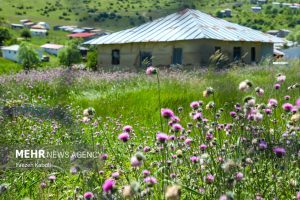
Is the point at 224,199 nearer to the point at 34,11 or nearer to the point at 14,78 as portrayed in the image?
the point at 14,78

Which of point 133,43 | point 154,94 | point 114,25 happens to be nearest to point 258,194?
point 154,94

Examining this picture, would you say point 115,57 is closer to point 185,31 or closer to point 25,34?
point 185,31

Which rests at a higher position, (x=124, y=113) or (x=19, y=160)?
(x=19, y=160)

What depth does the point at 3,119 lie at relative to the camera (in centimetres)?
557

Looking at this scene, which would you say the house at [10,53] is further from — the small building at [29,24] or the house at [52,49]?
the small building at [29,24]

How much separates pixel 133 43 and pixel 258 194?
25926mm

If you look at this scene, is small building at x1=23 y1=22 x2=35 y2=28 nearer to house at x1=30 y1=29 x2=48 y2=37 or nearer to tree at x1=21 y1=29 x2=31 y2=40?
house at x1=30 y1=29 x2=48 y2=37

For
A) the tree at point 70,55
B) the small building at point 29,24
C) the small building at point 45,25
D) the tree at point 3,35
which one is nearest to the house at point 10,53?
the tree at point 70,55

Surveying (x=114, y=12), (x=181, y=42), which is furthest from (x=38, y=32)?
(x=181, y=42)

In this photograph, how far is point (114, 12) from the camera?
166 m

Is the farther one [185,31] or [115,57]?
[115,57]

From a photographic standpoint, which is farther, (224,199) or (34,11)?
(34,11)

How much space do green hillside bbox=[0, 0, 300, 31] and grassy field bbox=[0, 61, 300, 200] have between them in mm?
129764

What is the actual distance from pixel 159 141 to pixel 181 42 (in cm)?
2414
